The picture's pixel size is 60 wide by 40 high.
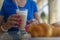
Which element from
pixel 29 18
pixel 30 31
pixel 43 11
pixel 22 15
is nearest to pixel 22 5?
pixel 29 18

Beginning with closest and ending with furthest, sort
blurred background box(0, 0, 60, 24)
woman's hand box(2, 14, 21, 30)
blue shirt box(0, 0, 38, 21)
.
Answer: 1. woman's hand box(2, 14, 21, 30)
2. blue shirt box(0, 0, 38, 21)
3. blurred background box(0, 0, 60, 24)

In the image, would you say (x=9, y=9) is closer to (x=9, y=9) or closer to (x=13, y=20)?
(x=9, y=9)

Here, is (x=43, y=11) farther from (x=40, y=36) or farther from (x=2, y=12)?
(x=40, y=36)

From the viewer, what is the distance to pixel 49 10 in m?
2.05

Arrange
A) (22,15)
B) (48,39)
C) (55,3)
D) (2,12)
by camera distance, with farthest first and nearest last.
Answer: (55,3)
(2,12)
(22,15)
(48,39)

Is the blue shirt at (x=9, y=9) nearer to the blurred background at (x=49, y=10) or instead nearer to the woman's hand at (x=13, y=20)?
the woman's hand at (x=13, y=20)

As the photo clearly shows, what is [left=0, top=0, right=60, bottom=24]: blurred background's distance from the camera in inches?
79.6

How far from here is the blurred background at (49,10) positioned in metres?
2.02

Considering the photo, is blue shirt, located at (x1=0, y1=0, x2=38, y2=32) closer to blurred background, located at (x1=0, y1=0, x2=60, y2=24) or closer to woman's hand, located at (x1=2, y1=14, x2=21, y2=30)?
woman's hand, located at (x1=2, y1=14, x2=21, y2=30)

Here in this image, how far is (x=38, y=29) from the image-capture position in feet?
1.92

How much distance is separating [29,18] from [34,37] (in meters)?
0.63

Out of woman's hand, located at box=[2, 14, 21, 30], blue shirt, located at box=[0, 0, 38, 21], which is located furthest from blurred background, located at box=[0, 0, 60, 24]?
woman's hand, located at box=[2, 14, 21, 30]

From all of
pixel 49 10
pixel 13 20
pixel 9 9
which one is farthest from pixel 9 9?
pixel 49 10

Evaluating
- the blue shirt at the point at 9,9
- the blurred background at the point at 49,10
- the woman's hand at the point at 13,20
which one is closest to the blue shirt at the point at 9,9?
the blue shirt at the point at 9,9
